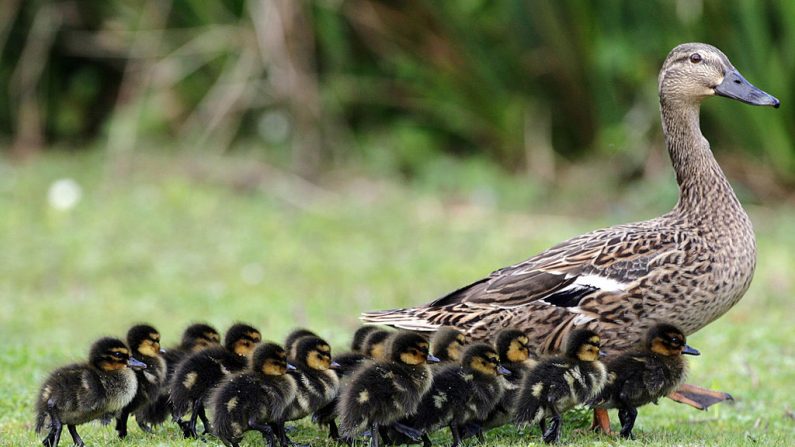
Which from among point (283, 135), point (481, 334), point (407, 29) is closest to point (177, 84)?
point (283, 135)

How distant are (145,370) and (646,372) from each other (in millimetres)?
2602

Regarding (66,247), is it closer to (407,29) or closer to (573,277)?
(407,29)

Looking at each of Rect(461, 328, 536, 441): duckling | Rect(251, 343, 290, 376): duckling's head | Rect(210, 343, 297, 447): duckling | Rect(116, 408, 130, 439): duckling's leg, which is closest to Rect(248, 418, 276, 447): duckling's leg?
Rect(210, 343, 297, 447): duckling

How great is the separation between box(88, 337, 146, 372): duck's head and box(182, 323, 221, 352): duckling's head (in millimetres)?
675

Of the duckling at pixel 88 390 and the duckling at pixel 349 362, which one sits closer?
the duckling at pixel 88 390

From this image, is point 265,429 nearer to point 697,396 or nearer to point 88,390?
point 88,390

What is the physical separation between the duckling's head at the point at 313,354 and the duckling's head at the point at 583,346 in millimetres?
1238

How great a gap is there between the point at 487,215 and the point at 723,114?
2.99 metres

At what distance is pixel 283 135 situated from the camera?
16109 millimetres

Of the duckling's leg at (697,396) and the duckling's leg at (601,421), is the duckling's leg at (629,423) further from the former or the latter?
the duckling's leg at (697,396)

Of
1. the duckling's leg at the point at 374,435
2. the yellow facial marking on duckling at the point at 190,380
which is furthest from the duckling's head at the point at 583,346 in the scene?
the yellow facial marking on duckling at the point at 190,380

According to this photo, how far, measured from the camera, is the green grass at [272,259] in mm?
8938

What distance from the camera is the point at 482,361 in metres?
6.25

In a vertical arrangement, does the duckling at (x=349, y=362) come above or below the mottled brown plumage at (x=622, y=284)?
below
